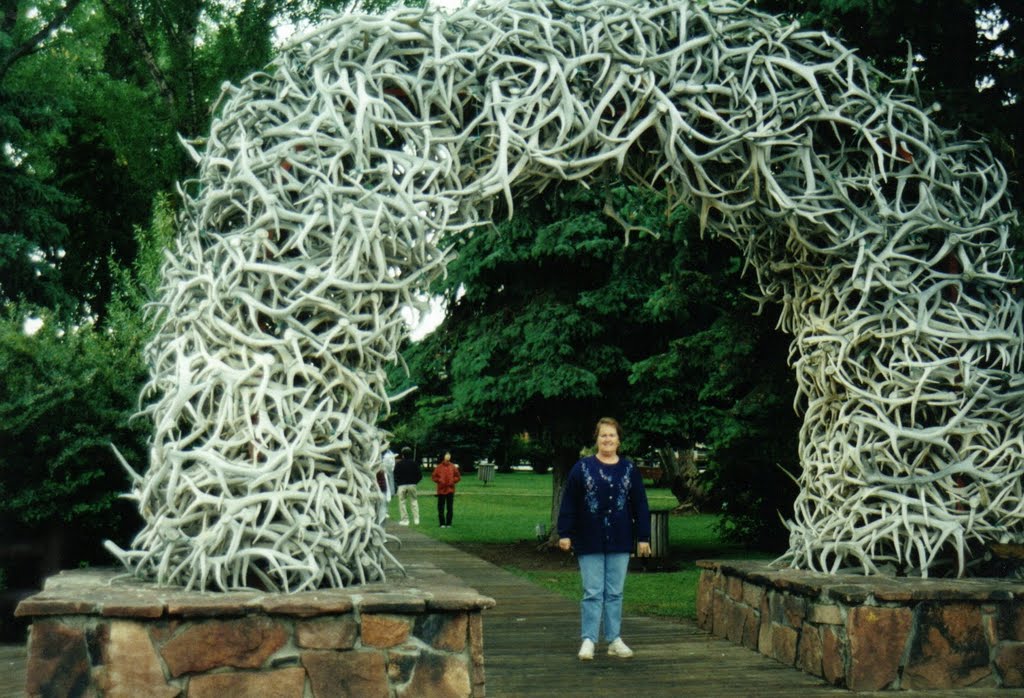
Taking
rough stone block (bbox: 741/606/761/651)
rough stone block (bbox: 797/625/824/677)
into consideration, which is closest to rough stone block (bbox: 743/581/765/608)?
rough stone block (bbox: 741/606/761/651)

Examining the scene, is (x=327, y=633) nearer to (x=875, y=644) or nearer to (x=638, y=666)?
(x=638, y=666)

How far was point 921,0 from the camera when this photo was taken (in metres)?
8.69

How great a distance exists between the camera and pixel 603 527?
27.4 ft

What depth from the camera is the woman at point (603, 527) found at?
27.4 ft

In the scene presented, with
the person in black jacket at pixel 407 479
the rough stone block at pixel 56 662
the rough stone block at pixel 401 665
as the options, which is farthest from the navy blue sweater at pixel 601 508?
the person in black jacket at pixel 407 479

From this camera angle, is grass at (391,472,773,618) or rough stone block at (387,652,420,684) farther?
grass at (391,472,773,618)

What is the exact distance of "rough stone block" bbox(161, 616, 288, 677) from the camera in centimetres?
579

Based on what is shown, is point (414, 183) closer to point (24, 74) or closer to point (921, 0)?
point (921, 0)

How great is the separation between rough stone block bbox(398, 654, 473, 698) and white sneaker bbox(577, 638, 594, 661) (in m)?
2.43

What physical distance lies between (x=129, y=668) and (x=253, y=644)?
22.3 inches

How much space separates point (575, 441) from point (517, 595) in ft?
18.1

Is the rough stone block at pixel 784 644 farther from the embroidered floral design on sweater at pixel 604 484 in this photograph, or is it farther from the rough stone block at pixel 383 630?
the rough stone block at pixel 383 630

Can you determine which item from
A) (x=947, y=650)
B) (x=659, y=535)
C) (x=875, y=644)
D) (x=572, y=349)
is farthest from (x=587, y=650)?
(x=572, y=349)

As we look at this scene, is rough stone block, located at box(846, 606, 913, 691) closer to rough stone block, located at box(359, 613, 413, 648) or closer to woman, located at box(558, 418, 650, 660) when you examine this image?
woman, located at box(558, 418, 650, 660)
